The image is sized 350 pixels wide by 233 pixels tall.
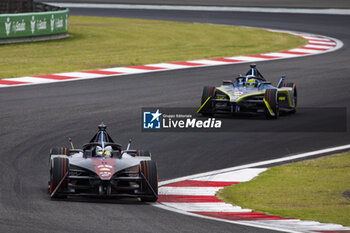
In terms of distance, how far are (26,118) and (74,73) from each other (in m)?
7.88

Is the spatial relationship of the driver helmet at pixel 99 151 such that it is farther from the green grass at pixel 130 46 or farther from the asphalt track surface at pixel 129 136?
the green grass at pixel 130 46

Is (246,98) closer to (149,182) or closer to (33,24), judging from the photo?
(149,182)

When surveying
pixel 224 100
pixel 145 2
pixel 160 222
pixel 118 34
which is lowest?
pixel 160 222

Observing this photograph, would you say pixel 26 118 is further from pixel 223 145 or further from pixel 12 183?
pixel 12 183

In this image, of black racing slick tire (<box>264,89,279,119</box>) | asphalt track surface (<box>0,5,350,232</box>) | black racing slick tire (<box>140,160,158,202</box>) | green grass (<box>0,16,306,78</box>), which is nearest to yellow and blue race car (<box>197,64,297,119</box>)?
black racing slick tire (<box>264,89,279,119</box>)

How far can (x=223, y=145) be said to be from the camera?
57.0ft

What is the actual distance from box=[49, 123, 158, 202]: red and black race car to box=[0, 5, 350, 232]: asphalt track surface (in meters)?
0.17

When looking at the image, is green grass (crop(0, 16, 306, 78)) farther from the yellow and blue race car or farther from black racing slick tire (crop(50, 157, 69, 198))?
black racing slick tire (crop(50, 157, 69, 198))

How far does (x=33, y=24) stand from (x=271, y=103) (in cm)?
1686

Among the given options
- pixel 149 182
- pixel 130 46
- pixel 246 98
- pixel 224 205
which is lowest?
pixel 224 205

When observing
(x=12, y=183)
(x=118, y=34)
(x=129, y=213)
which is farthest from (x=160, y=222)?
(x=118, y=34)

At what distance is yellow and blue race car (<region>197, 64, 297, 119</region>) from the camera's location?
2006 cm

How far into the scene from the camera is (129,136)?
17.9m

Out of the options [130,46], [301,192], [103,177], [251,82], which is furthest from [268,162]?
[130,46]
